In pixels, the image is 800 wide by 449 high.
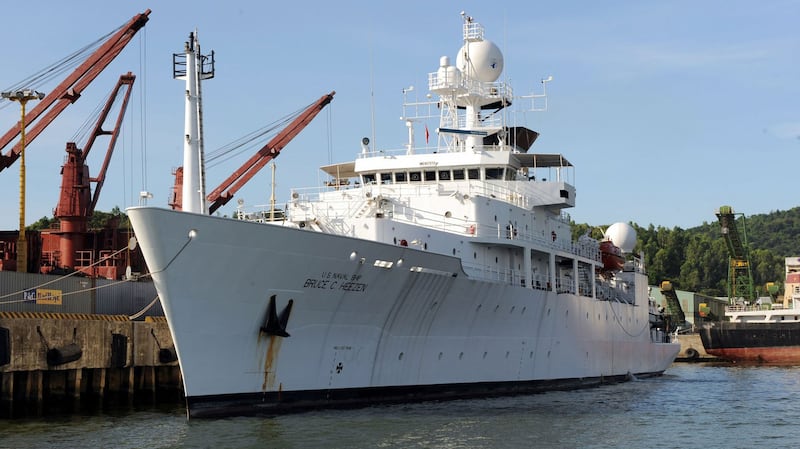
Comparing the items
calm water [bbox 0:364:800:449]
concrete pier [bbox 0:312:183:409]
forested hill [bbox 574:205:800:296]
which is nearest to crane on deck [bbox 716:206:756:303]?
forested hill [bbox 574:205:800:296]

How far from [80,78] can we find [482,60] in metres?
20.7

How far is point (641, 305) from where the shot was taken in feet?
144

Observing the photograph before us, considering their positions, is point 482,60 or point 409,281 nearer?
point 409,281

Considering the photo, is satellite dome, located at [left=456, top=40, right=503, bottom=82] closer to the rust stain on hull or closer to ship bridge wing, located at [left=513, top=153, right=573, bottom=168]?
ship bridge wing, located at [left=513, top=153, right=573, bottom=168]

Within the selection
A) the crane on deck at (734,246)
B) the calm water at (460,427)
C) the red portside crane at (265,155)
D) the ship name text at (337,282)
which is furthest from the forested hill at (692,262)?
the ship name text at (337,282)

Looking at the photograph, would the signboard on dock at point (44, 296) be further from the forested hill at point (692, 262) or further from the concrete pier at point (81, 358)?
the forested hill at point (692, 262)

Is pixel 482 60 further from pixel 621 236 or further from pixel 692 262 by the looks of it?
pixel 692 262

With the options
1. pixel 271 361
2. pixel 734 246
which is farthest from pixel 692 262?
pixel 271 361

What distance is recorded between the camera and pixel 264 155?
53.0 metres

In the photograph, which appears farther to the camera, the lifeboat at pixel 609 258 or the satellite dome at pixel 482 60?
the lifeboat at pixel 609 258

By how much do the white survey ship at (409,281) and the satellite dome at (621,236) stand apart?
2716 mm

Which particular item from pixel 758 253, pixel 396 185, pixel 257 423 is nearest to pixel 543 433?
pixel 257 423

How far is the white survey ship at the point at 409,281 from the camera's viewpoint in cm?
2106

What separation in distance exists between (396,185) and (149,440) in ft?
43.3
